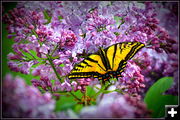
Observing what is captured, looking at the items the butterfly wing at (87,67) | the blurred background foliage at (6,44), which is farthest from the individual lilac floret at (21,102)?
the blurred background foliage at (6,44)

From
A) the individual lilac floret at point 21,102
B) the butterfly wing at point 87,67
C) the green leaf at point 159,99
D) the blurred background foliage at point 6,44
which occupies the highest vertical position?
the blurred background foliage at point 6,44

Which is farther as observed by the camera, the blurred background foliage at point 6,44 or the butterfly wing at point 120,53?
the blurred background foliage at point 6,44

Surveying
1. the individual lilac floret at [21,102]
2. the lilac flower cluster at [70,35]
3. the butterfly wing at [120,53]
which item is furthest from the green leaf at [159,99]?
the individual lilac floret at [21,102]

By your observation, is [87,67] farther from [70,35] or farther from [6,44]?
[6,44]

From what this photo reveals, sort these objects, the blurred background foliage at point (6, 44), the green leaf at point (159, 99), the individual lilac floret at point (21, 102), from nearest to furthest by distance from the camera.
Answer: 1. the individual lilac floret at point (21, 102)
2. the green leaf at point (159, 99)
3. the blurred background foliage at point (6, 44)

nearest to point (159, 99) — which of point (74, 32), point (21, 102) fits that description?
point (74, 32)

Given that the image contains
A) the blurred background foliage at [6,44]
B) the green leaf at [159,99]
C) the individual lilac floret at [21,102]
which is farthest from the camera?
the blurred background foliage at [6,44]

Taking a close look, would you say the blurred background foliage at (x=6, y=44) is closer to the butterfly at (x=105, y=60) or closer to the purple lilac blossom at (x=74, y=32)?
the purple lilac blossom at (x=74, y=32)

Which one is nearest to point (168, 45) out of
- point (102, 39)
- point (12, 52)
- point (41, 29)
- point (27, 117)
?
point (102, 39)

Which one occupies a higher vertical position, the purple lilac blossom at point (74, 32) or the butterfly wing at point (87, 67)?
the purple lilac blossom at point (74, 32)
